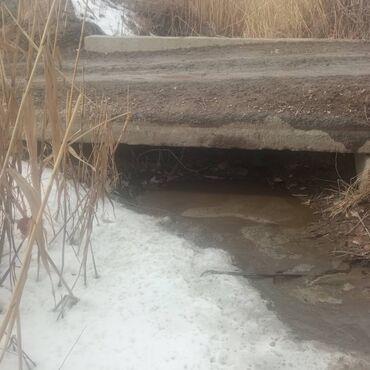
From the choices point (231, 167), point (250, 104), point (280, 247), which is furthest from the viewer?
point (231, 167)

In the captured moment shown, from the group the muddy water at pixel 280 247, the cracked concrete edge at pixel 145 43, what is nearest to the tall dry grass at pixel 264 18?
the cracked concrete edge at pixel 145 43

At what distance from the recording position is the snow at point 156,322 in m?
1.90

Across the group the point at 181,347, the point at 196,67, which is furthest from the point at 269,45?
the point at 181,347

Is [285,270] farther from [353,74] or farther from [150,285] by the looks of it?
[353,74]

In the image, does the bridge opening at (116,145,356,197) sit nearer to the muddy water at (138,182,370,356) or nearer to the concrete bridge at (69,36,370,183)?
the muddy water at (138,182,370,356)

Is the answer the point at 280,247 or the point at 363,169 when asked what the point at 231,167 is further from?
the point at 280,247

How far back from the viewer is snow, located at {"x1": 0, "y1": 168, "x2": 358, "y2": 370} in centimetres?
190

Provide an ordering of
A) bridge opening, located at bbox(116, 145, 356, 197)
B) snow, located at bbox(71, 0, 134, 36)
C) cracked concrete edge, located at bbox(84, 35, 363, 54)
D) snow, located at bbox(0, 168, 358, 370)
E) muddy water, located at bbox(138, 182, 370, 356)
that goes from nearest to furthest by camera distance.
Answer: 1. snow, located at bbox(0, 168, 358, 370)
2. muddy water, located at bbox(138, 182, 370, 356)
3. bridge opening, located at bbox(116, 145, 356, 197)
4. cracked concrete edge, located at bbox(84, 35, 363, 54)
5. snow, located at bbox(71, 0, 134, 36)

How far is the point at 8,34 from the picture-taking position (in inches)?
74.2

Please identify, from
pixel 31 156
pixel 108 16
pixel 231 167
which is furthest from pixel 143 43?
pixel 31 156

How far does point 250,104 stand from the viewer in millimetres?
3482

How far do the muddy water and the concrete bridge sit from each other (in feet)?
1.22

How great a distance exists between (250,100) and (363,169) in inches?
31.3

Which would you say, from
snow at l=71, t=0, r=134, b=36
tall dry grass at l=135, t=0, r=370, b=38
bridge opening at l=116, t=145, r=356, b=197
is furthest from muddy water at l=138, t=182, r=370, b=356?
snow at l=71, t=0, r=134, b=36
